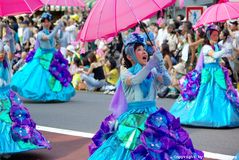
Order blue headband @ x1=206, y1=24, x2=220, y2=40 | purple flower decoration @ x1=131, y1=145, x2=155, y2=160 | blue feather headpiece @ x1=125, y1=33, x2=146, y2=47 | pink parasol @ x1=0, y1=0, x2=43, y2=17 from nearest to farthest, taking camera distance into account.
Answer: purple flower decoration @ x1=131, y1=145, x2=155, y2=160 < blue feather headpiece @ x1=125, y1=33, x2=146, y2=47 < pink parasol @ x1=0, y1=0, x2=43, y2=17 < blue headband @ x1=206, y1=24, x2=220, y2=40

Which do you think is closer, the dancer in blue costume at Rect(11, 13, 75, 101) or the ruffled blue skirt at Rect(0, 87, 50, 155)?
the ruffled blue skirt at Rect(0, 87, 50, 155)

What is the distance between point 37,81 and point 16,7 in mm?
6195

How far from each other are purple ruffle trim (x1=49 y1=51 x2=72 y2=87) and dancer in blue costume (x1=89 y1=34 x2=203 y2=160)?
667 cm

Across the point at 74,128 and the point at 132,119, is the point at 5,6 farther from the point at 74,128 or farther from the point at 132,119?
the point at 74,128

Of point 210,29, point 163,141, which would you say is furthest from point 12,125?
point 210,29

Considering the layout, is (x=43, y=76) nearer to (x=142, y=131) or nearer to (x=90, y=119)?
(x=90, y=119)

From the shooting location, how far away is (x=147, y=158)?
5.11m

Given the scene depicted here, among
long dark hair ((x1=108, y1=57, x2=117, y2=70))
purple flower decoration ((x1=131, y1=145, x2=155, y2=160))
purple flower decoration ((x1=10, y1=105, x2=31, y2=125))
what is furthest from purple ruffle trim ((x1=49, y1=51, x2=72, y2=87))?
purple flower decoration ((x1=131, y1=145, x2=155, y2=160))

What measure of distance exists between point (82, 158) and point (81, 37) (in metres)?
2.45

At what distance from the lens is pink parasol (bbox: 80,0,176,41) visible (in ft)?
16.1

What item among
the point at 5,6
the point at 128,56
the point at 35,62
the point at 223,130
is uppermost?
the point at 5,6

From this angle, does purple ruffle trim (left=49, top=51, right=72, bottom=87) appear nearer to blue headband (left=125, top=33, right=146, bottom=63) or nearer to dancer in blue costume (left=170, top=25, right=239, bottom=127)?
dancer in blue costume (left=170, top=25, right=239, bottom=127)

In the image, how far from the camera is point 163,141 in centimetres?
519

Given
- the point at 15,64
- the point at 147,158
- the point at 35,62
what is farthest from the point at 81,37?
the point at 15,64
